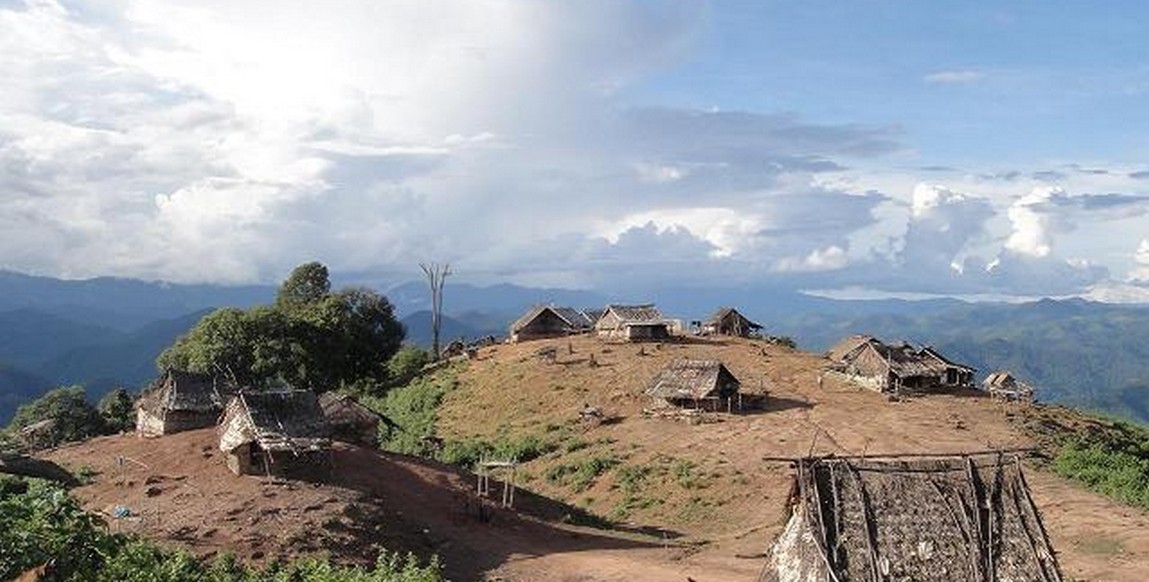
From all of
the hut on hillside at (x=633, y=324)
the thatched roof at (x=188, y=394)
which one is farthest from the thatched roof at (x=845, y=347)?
the thatched roof at (x=188, y=394)

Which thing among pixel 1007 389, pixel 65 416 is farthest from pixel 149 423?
pixel 1007 389

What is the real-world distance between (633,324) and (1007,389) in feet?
86.8

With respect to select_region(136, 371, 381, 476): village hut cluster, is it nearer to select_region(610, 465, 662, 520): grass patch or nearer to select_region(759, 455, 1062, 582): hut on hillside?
Answer: select_region(610, 465, 662, 520): grass patch

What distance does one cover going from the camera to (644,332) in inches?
2862

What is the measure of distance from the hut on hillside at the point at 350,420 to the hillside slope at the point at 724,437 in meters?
8.16

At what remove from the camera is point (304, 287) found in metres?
79.8

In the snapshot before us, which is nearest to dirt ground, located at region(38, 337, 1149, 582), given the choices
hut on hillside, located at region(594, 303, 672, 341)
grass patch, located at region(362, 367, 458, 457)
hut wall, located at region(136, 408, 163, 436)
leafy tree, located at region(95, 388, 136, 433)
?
hut wall, located at region(136, 408, 163, 436)

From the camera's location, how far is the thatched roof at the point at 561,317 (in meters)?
80.3

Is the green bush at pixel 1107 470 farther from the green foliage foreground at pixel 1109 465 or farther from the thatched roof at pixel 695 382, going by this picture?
the thatched roof at pixel 695 382

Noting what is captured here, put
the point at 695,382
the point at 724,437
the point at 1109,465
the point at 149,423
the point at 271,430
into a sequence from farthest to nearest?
1. the point at 695,382
2. the point at 724,437
3. the point at 149,423
4. the point at 1109,465
5. the point at 271,430

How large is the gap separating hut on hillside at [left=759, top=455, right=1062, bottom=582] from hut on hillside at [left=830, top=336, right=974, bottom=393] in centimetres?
3650

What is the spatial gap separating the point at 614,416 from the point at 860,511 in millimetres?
32979

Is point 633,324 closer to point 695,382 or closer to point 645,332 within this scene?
point 645,332

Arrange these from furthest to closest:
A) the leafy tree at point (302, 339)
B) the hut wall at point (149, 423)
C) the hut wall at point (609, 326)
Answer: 1. the hut wall at point (609, 326)
2. the leafy tree at point (302, 339)
3. the hut wall at point (149, 423)
